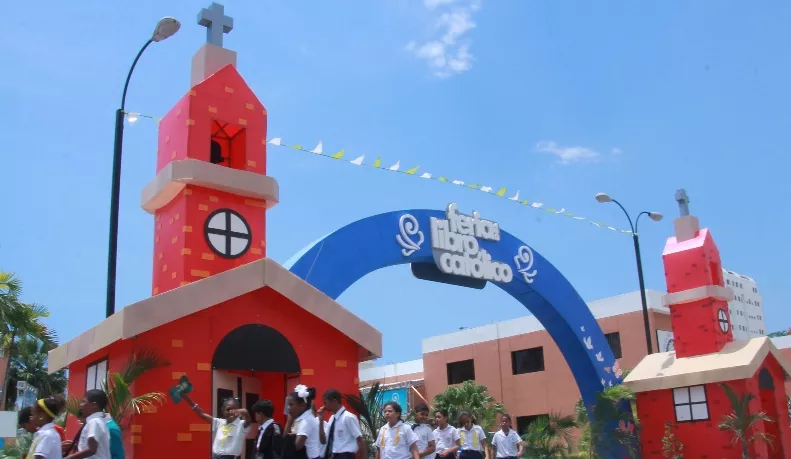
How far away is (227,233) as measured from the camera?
12305 millimetres

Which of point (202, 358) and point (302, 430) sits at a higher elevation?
point (202, 358)

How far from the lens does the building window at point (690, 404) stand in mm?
20000

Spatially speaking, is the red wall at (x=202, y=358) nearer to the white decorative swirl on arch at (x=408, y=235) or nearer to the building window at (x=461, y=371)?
the white decorative swirl on arch at (x=408, y=235)

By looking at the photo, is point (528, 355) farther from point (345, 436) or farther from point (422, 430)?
point (345, 436)

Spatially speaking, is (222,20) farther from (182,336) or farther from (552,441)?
(552,441)

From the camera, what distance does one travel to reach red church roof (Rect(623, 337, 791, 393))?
63.5 ft

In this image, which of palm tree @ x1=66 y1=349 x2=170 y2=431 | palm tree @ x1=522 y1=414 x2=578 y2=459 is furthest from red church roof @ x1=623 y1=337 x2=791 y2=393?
palm tree @ x1=66 y1=349 x2=170 y2=431

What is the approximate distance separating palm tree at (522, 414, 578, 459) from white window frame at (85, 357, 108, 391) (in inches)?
416

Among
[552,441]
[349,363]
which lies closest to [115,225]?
[349,363]

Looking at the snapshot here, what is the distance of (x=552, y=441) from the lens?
19062 millimetres

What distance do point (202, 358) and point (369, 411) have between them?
310 centimetres

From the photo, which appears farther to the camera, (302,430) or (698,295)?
(698,295)

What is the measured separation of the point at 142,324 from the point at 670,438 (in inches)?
582

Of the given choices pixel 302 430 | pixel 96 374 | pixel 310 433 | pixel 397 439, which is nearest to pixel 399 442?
pixel 397 439
